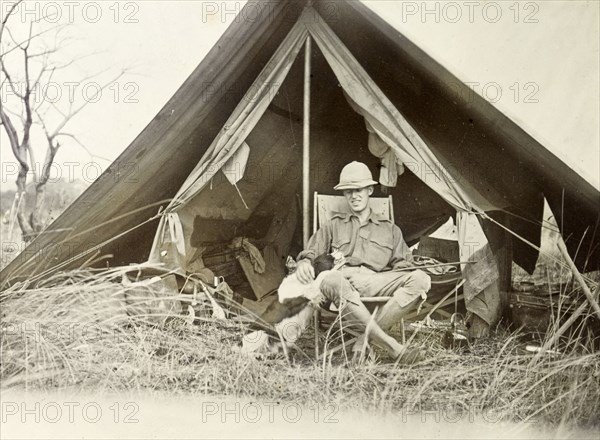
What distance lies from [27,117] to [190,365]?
4.20ft

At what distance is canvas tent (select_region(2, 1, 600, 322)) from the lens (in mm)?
2588

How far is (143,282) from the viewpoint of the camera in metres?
2.60

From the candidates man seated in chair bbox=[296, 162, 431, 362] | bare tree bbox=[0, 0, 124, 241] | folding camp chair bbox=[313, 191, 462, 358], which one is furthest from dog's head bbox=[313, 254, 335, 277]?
bare tree bbox=[0, 0, 124, 241]

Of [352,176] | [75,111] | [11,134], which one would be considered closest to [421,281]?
[352,176]

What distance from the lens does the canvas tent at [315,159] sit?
2588 millimetres

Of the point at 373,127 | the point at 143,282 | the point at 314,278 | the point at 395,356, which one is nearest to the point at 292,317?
the point at 314,278

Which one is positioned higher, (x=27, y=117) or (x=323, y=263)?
(x=27, y=117)

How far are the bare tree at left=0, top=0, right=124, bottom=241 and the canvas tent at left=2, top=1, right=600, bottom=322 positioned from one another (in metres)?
0.16

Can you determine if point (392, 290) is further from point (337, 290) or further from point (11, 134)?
point (11, 134)

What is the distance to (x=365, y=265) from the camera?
266cm

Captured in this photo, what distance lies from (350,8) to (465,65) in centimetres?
57

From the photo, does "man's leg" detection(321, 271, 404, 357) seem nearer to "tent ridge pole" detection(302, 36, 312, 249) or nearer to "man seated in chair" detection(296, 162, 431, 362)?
"man seated in chair" detection(296, 162, 431, 362)

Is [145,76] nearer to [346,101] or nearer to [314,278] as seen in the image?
Answer: [346,101]

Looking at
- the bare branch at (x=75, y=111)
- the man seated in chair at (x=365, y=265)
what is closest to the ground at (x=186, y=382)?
the man seated in chair at (x=365, y=265)
